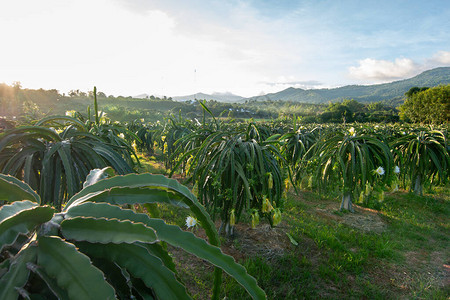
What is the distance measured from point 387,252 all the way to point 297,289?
62.4 inches

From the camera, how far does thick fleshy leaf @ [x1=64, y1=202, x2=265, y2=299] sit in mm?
460

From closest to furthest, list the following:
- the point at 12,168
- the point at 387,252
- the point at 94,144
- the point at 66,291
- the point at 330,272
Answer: the point at 66,291 < the point at 12,168 < the point at 94,144 < the point at 330,272 < the point at 387,252

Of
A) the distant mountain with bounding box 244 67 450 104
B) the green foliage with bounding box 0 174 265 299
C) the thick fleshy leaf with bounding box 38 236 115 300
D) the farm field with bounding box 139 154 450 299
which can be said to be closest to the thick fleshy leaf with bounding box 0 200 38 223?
the green foliage with bounding box 0 174 265 299

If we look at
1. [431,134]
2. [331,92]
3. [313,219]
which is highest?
[331,92]

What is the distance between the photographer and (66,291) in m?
0.37

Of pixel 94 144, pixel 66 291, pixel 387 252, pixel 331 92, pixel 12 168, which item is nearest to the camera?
pixel 66 291

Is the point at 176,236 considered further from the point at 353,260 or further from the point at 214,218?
the point at 353,260

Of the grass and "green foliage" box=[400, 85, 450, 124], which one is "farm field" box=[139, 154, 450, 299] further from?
"green foliage" box=[400, 85, 450, 124]

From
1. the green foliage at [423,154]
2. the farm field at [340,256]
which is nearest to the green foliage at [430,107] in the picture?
the green foliage at [423,154]

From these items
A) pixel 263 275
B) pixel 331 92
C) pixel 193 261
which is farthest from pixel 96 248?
pixel 331 92

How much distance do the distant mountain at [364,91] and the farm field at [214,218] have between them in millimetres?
146791

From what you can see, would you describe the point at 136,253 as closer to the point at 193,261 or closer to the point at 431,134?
the point at 193,261

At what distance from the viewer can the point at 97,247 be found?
0.44 metres

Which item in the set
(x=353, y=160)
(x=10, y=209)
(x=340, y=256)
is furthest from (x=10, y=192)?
(x=353, y=160)
